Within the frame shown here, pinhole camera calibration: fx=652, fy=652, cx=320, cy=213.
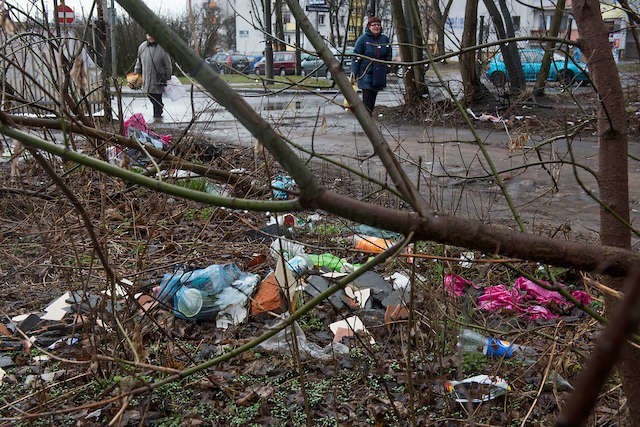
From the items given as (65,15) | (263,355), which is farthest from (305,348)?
(65,15)

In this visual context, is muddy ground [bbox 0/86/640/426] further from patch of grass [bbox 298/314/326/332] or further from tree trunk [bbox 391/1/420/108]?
tree trunk [bbox 391/1/420/108]

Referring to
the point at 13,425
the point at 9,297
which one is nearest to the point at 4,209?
the point at 9,297

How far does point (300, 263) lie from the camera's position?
396cm

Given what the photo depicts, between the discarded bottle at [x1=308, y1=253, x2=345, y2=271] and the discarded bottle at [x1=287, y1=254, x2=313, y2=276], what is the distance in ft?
0.20

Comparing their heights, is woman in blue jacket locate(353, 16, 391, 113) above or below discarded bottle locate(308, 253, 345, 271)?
above

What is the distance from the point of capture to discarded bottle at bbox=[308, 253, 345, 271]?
4.14 metres

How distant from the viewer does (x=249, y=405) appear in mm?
2719

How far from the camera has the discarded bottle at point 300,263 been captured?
3803 millimetres

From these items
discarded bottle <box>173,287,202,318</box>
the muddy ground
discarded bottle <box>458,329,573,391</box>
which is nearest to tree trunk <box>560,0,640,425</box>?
the muddy ground

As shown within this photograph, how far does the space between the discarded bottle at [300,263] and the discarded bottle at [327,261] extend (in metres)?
0.06

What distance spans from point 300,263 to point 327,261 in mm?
377

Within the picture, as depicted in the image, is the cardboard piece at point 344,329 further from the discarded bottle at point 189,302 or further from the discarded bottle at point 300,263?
the discarded bottle at point 189,302

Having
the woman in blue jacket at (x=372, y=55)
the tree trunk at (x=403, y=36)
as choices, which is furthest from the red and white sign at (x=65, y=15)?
the tree trunk at (x=403, y=36)

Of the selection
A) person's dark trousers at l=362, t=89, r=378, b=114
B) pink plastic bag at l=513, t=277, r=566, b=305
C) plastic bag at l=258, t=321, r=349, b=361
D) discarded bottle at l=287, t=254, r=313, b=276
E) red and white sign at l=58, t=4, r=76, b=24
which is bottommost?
plastic bag at l=258, t=321, r=349, b=361
